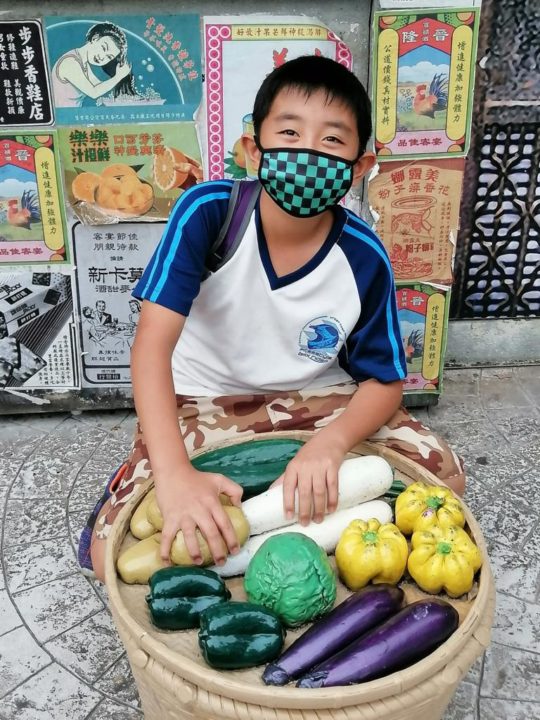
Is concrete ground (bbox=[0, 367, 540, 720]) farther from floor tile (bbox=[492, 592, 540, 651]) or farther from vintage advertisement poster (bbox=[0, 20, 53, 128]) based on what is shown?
vintage advertisement poster (bbox=[0, 20, 53, 128])

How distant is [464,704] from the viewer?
2418 millimetres

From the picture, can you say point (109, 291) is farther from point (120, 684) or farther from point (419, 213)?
point (120, 684)

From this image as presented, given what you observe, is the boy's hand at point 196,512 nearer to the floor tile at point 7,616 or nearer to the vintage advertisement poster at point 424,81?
the floor tile at point 7,616

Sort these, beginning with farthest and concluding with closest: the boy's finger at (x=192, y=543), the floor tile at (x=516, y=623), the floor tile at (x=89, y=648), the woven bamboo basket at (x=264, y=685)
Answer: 1. the floor tile at (x=516, y=623)
2. the floor tile at (x=89, y=648)
3. the boy's finger at (x=192, y=543)
4. the woven bamboo basket at (x=264, y=685)

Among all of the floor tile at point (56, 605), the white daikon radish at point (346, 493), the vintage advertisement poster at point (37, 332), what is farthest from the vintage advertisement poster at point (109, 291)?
the white daikon radish at point (346, 493)

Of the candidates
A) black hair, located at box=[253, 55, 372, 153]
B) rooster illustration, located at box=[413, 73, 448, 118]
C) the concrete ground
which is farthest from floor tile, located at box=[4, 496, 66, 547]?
rooster illustration, located at box=[413, 73, 448, 118]

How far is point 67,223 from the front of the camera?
363cm

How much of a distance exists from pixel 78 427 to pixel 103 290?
825 mm

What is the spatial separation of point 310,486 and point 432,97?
2318 millimetres

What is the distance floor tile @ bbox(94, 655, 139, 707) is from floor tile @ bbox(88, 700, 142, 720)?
3 cm

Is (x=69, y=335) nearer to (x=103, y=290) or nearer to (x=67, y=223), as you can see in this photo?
(x=103, y=290)

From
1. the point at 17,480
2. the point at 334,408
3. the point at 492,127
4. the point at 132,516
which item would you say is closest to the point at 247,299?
the point at 334,408

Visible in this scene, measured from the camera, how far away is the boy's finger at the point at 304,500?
6.26 ft

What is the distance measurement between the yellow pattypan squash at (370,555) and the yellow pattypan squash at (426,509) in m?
0.08
